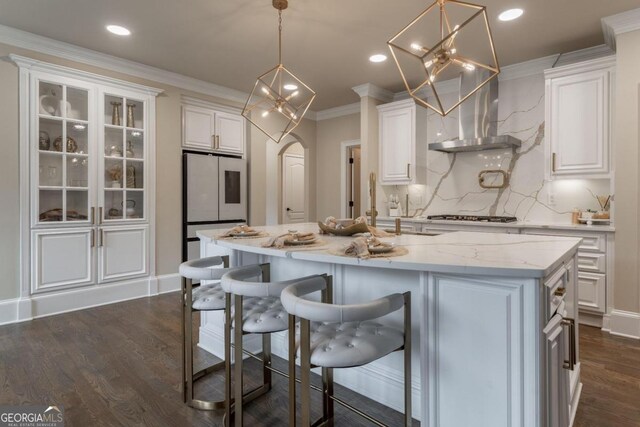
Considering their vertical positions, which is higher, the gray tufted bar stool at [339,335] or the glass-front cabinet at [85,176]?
the glass-front cabinet at [85,176]

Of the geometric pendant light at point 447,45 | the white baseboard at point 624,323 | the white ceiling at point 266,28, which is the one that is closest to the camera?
the geometric pendant light at point 447,45

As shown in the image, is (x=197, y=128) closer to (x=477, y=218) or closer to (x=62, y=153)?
(x=62, y=153)

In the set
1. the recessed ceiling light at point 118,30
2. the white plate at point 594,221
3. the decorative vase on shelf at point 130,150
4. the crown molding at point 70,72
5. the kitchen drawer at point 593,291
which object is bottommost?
the kitchen drawer at point 593,291

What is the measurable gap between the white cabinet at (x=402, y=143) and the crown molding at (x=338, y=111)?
990 millimetres

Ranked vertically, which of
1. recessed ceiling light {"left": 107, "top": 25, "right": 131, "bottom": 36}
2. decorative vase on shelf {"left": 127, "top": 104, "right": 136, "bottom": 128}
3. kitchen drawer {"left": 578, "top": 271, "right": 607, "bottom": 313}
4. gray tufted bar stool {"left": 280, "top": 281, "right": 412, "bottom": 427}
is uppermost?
recessed ceiling light {"left": 107, "top": 25, "right": 131, "bottom": 36}

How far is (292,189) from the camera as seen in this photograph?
7.06 m

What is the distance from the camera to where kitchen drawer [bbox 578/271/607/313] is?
3230mm

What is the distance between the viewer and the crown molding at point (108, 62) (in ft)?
11.2

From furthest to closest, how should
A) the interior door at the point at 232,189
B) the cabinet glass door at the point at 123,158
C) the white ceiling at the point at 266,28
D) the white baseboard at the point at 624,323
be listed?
the interior door at the point at 232,189 → the cabinet glass door at the point at 123,158 → the white baseboard at the point at 624,323 → the white ceiling at the point at 266,28

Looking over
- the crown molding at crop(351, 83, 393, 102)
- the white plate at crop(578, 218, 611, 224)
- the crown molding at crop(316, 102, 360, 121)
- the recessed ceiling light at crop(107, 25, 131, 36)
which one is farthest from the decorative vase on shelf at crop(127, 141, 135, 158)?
the white plate at crop(578, 218, 611, 224)

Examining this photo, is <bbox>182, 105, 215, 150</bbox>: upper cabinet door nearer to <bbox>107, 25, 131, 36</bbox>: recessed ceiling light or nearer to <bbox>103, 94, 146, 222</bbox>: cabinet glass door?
<bbox>103, 94, 146, 222</bbox>: cabinet glass door

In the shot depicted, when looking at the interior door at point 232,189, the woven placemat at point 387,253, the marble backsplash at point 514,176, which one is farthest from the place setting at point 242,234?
the marble backsplash at point 514,176

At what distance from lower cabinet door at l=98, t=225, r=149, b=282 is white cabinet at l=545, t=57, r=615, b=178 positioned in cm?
454

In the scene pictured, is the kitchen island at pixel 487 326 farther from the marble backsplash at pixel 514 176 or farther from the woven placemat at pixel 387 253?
the marble backsplash at pixel 514 176
